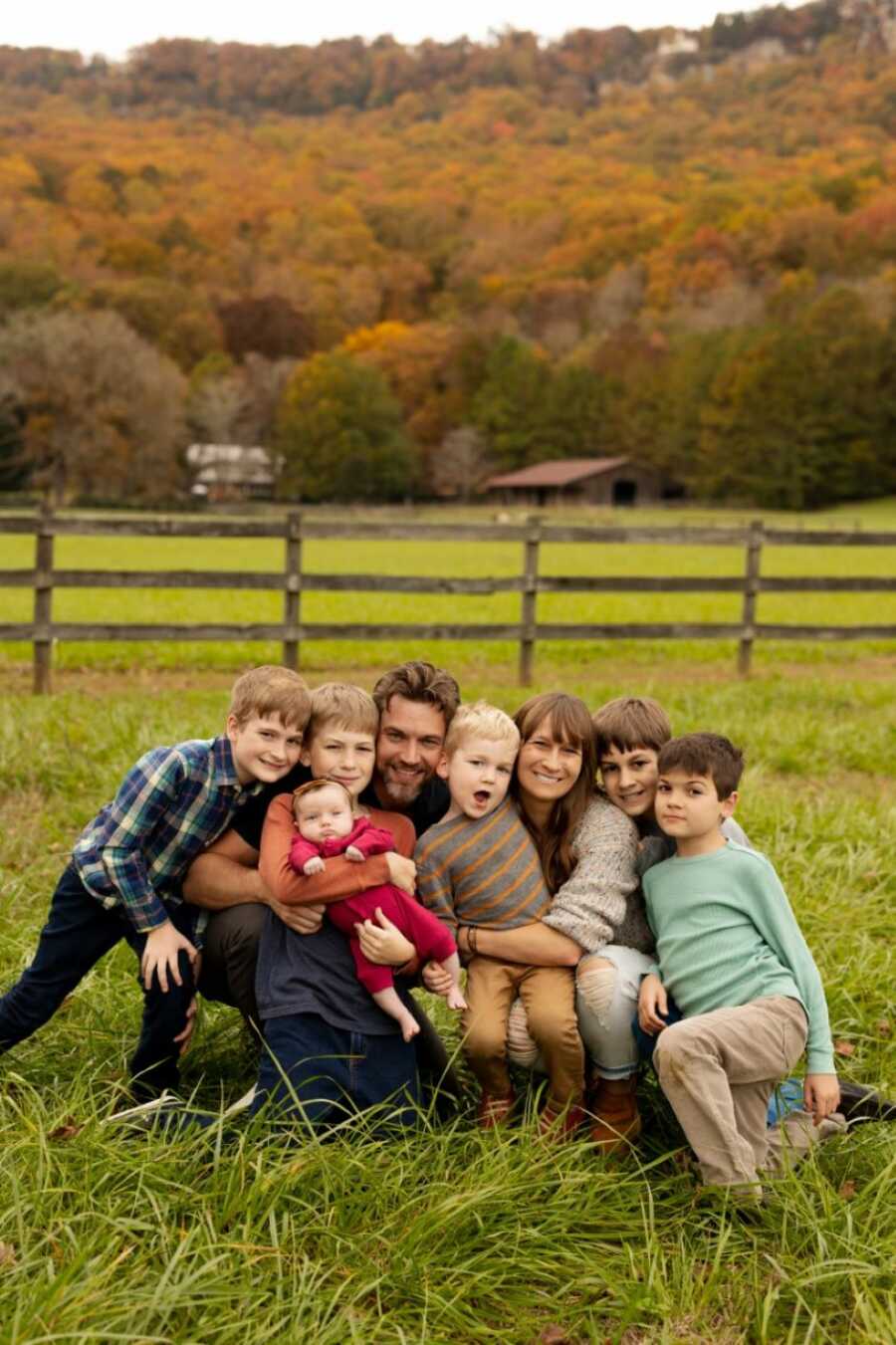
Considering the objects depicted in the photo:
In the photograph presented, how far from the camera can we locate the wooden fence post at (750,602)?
451 inches

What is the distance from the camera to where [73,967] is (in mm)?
3266

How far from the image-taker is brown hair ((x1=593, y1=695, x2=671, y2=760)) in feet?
10.5

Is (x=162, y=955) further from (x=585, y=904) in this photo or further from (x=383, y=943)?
(x=585, y=904)

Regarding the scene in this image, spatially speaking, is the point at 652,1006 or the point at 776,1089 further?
the point at 776,1089

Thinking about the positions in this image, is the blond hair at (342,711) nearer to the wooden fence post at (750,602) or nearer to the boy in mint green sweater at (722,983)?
the boy in mint green sweater at (722,983)

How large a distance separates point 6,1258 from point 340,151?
5308 inches

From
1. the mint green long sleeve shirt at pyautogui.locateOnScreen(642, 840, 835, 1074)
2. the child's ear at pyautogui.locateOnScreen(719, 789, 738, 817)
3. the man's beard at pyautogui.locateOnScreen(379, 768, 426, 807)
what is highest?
the child's ear at pyautogui.locateOnScreen(719, 789, 738, 817)

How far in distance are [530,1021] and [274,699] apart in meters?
0.96

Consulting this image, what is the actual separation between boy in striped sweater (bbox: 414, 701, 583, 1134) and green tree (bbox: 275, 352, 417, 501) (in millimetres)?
76602

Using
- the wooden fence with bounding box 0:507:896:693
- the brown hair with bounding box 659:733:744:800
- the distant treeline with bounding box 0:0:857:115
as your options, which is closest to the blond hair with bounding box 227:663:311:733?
the brown hair with bounding box 659:733:744:800

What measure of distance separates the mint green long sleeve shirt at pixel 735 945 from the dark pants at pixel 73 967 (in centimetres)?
120

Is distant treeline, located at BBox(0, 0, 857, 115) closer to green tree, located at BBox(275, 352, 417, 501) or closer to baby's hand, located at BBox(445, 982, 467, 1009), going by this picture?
green tree, located at BBox(275, 352, 417, 501)

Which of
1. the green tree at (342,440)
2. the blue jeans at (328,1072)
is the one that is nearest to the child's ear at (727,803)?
the blue jeans at (328,1072)

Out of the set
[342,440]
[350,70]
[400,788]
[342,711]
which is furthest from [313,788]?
[350,70]
